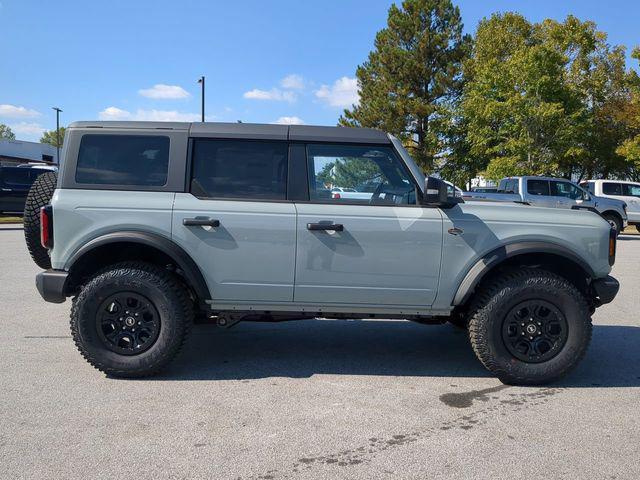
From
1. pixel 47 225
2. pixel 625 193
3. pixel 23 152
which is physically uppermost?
pixel 23 152

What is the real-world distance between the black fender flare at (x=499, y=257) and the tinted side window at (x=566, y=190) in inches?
596

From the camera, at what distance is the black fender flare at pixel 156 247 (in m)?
4.23

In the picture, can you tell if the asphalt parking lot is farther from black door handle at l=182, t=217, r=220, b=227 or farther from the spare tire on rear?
black door handle at l=182, t=217, r=220, b=227

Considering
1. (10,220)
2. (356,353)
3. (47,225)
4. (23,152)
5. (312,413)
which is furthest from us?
(23,152)

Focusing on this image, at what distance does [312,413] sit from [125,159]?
2467 mm

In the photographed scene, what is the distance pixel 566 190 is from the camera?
60.7ft

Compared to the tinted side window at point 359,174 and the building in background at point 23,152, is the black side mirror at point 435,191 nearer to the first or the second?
the tinted side window at point 359,174

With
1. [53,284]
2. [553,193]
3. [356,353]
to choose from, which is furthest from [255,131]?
[553,193]

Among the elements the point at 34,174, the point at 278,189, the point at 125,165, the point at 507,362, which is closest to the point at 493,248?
the point at 507,362

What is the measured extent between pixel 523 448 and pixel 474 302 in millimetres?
1377

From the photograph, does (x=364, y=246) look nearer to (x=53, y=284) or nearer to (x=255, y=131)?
(x=255, y=131)

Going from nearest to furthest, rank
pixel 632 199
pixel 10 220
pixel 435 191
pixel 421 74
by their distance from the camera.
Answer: pixel 435 191 → pixel 632 199 → pixel 10 220 → pixel 421 74

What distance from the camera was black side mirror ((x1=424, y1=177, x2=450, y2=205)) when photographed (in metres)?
4.18

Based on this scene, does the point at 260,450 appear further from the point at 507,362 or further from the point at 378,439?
the point at 507,362
